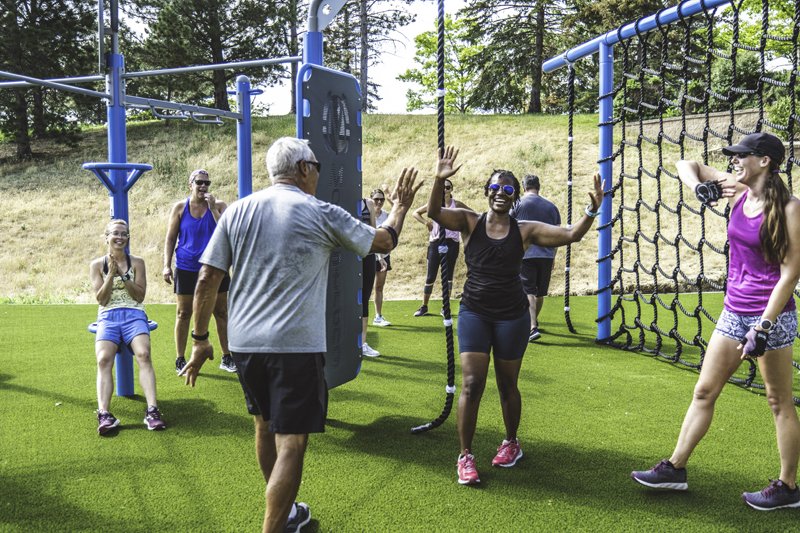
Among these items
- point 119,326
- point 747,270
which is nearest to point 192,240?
point 119,326

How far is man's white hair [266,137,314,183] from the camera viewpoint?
2.80 meters

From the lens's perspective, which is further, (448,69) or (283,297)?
(448,69)

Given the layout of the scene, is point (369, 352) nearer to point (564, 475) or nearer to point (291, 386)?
point (564, 475)

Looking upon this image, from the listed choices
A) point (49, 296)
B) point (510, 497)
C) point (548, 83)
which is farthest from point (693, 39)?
point (510, 497)

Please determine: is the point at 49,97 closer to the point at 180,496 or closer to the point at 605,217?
the point at 605,217

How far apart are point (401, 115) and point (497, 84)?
6112 mm

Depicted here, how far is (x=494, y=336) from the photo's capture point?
3.74m

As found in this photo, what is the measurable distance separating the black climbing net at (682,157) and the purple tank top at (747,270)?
1.14 m

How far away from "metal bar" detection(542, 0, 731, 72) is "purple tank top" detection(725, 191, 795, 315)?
298 cm

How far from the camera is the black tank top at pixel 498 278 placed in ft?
12.3

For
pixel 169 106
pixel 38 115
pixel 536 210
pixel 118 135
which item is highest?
pixel 38 115

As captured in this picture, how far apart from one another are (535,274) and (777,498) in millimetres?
4439

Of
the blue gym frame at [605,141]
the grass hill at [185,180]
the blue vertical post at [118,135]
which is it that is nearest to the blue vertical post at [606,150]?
the blue gym frame at [605,141]

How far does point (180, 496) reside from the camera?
348cm
